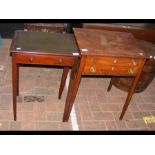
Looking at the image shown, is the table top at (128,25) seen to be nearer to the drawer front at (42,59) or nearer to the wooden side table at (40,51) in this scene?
the wooden side table at (40,51)

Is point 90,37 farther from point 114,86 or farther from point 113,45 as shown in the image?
point 114,86

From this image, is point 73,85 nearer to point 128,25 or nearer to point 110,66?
point 110,66

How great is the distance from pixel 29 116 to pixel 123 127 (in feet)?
3.85

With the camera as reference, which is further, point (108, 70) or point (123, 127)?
point (123, 127)

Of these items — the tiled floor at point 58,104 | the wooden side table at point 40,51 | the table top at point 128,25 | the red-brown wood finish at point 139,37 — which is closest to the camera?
the wooden side table at point 40,51

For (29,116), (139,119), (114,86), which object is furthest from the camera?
(114,86)

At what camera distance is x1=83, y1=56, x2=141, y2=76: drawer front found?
6.82 ft

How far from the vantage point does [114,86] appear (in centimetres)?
338

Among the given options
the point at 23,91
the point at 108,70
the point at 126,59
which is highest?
the point at 126,59

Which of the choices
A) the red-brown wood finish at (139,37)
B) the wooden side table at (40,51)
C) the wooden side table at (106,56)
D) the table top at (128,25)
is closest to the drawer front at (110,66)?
the wooden side table at (106,56)

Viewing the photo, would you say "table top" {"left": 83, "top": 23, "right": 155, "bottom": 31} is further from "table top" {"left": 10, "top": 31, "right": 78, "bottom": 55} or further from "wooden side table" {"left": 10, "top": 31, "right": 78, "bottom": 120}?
"wooden side table" {"left": 10, "top": 31, "right": 78, "bottom": 120}

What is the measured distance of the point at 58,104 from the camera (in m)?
2.88

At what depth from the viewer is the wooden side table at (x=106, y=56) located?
6.74 ft

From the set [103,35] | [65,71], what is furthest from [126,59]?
[65,71]
